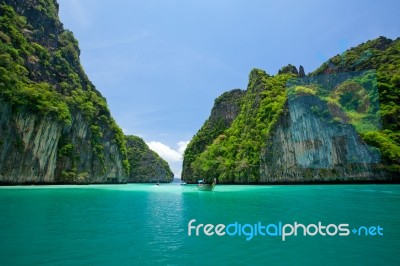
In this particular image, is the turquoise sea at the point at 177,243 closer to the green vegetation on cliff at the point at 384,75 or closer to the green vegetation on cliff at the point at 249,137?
the green vegetation on cliff at the point at 384,75

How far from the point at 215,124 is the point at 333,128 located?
48864 millimetres

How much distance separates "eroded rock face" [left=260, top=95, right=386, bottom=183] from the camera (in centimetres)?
4897

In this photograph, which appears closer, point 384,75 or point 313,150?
point 313,150

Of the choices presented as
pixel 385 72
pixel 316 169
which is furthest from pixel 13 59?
pixel 385 72

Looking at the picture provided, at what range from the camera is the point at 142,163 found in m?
131

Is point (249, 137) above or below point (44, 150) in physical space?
above

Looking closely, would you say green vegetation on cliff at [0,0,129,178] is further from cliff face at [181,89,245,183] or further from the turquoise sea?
the turquoise sea

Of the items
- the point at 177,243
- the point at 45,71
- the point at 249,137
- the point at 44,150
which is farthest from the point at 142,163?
the point at 177,243

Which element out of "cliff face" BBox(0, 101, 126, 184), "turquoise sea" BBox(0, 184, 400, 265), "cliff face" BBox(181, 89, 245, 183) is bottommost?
"turquoise sea" BBox(0, 184, 400, 265)

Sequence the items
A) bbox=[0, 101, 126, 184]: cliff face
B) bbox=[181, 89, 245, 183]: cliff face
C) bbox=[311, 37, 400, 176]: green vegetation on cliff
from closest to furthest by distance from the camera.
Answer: bbox=[0, 101, 126, 184]: cliff face, bbox=[311, 37, 400, 176]: green vegetation on cliff, bbox=[181, 89, 245, 183]: cliff face

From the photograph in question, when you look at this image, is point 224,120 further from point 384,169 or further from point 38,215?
point 38,215

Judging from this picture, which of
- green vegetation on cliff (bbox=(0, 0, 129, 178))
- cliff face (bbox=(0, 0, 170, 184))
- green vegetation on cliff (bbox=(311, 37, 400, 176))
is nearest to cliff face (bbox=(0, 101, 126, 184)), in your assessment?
cliff face (bbox=(0, 0, 170, 184))

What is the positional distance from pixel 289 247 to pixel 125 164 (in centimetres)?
8472

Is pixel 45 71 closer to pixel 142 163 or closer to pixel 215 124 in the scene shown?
pixel 215 124
